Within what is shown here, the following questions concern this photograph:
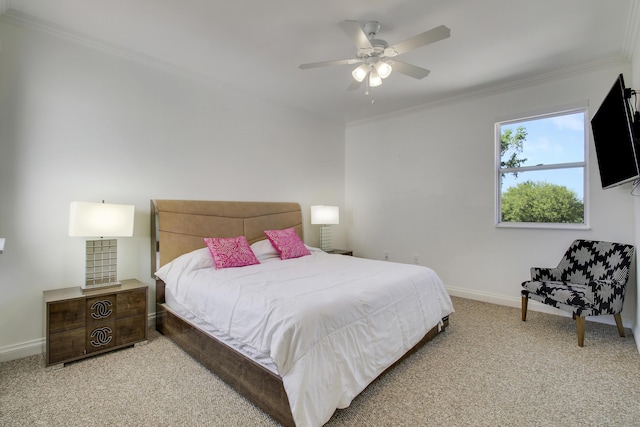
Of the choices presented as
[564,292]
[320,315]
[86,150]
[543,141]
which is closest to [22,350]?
[86,150]

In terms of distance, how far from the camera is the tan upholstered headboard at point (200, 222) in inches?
122

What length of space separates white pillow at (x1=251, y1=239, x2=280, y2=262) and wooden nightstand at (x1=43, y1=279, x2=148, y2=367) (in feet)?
4.03

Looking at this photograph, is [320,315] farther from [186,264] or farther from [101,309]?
[101,309]

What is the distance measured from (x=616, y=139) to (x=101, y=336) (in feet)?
14.6

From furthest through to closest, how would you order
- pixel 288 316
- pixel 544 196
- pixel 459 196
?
1. pixel 459 196
2. pixel 544 196
3. pixel 288 316

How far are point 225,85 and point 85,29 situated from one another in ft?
4.70

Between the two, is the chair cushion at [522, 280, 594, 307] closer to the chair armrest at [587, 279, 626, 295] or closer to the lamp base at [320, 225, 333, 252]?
the chair armrest at [587, 279, 626, 295]

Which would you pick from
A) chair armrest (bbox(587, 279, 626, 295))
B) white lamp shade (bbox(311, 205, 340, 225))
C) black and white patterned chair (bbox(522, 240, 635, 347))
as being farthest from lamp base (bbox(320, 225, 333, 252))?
chair armrest (bbox(587, 279, 626, 295))

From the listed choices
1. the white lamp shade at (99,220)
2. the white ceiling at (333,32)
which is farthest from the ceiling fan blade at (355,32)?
the white lamp shade at (99,220)

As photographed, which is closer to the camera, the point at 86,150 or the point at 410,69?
the point at 410,69

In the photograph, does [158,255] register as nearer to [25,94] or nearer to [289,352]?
[25,94]

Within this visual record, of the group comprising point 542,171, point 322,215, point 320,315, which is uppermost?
point 542,171

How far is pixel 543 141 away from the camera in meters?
3.68

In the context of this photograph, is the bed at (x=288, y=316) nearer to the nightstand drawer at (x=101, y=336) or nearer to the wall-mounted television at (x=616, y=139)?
the nightstand drawer at (x=101, y=336)
